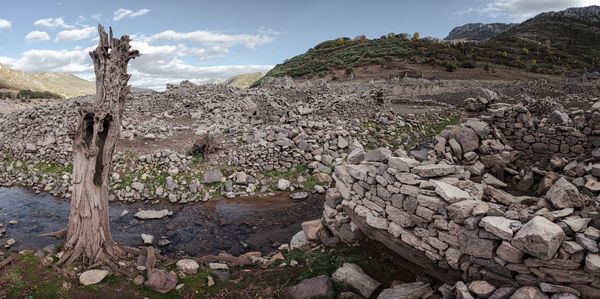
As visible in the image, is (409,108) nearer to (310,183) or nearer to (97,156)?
(310,183)

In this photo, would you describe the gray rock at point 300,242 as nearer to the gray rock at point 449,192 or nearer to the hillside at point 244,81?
the gray rock at point 449,192

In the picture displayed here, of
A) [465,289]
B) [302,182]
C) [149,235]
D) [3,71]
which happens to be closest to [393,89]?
[302,182]

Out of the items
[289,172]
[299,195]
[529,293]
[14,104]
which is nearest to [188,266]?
[529,293]

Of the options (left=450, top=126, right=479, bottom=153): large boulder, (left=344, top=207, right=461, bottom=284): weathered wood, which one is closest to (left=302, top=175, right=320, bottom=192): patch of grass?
(left=450, top=126, right=479, bottom=153): large boulder

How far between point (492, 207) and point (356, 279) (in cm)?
308

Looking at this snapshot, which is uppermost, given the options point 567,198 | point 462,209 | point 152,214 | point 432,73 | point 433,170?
point 432,73

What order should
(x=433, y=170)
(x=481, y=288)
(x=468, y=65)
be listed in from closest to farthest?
1. (x=481, y=288)
2. (x=433, y=170)
3. (x=468, y=65)

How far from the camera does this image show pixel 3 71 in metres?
84.6

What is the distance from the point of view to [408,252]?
8.04 m

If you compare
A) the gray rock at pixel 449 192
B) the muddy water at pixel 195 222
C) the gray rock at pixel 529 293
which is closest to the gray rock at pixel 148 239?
the muddy water at pixel 195 222

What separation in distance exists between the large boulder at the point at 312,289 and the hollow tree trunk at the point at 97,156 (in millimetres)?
4429

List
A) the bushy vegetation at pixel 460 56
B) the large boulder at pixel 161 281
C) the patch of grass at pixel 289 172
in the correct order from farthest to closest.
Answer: the bushy vegetation at pixel 460 56
the patch of grass at pixel 289 172
the large boulder at pixel 161 281

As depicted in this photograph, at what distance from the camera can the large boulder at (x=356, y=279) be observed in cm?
770

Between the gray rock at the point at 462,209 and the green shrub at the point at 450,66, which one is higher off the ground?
the green shrub at the point at 450,66
